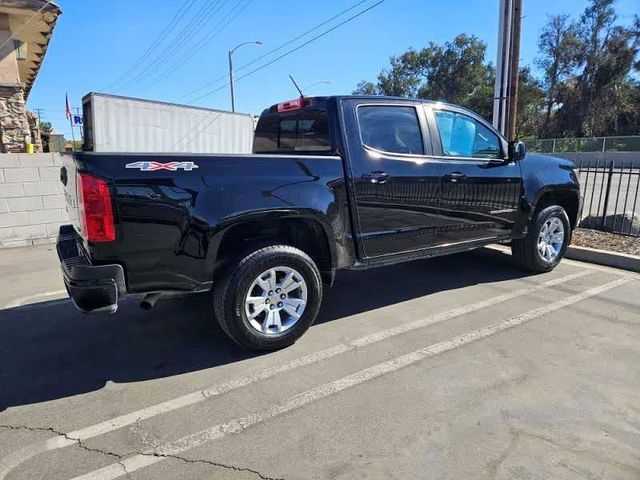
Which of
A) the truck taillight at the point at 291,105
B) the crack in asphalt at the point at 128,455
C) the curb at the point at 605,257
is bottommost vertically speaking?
the crack in asphalt at the point at 128,455

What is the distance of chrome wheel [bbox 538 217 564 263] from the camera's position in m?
5.69

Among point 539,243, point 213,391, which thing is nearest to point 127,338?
point 213,391

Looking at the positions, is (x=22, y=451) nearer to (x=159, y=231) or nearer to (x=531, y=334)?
(x=159, y=231)

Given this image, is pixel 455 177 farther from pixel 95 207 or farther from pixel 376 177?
pixel 95 207

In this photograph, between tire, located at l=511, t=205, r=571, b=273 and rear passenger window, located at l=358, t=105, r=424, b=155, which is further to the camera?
tire, located at l=511, t=205, r=571, b=273

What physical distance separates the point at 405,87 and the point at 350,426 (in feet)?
190

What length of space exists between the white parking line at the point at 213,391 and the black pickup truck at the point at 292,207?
0.99ft

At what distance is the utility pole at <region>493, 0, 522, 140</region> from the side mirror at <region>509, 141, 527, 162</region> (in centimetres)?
379

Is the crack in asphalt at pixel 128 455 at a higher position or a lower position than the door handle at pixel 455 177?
lower

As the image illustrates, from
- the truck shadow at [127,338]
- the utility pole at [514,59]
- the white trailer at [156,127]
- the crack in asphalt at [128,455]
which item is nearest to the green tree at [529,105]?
the white trailer at [156,127]

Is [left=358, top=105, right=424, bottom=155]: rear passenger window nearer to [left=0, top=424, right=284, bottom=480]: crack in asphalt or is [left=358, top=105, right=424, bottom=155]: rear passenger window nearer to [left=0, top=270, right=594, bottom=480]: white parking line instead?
[left=0, top=270, right=594, bottom=480]: white parking line

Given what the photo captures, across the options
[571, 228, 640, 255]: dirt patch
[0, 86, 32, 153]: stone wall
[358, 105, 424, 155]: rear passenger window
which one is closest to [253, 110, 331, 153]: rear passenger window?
[358, 105, 424, 155]: rear passenger window

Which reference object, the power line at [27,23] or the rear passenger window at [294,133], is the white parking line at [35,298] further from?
the power line at [27,23]

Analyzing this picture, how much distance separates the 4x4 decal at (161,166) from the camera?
10.0 ft
